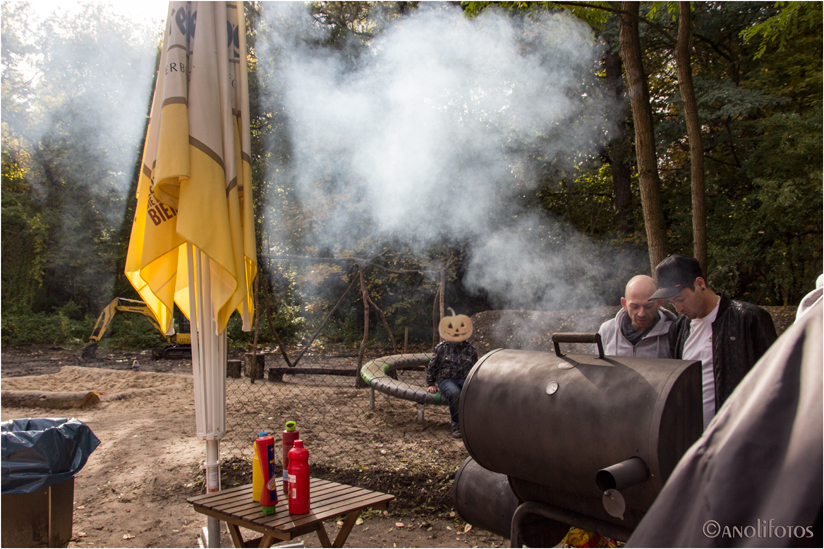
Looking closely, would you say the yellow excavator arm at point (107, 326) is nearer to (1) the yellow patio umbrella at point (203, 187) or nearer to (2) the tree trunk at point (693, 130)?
(1) the yellow patio umbrella at point (203, 187)

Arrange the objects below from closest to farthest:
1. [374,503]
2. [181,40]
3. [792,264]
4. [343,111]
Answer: [181,40] → [374,503] → [792,264] → [343,111]

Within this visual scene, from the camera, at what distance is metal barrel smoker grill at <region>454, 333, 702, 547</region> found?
1.57 metres

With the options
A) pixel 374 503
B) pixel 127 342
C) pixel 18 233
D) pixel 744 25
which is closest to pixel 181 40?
pixel 374 503

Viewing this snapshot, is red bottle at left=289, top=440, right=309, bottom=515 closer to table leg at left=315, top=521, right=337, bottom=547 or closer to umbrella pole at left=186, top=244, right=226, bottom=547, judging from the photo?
table leg at left=315, top=521, right=337, bottom=547

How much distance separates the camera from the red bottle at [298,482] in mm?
2279

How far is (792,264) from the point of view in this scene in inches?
389

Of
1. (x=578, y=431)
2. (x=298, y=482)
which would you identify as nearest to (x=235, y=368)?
(x=298, y=482)

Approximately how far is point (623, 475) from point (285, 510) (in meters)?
1.54

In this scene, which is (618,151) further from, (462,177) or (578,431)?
(578,431)

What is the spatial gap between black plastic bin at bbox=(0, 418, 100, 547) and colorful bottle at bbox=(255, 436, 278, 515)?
A: 1239 millimetres

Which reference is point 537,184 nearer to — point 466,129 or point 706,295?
point 466,129

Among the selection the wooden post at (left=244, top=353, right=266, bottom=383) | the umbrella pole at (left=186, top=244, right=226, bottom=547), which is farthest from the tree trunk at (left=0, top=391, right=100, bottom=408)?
the umbrella pole at (left=186, top=244, right=226, bottom=547)

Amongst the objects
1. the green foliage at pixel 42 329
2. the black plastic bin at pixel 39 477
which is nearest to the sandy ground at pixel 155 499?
the black plastic bin at pixel 39 477

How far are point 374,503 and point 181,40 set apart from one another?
89.1 inches
